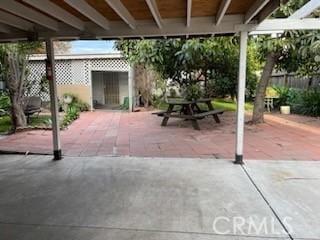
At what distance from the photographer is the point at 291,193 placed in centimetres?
377

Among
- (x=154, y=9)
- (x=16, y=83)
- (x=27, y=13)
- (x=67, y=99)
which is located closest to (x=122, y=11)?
(x=154, y=9)

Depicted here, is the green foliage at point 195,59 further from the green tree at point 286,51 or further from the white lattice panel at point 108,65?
the white lattice panel at point 108,65

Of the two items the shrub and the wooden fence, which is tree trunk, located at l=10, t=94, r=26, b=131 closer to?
the shrub

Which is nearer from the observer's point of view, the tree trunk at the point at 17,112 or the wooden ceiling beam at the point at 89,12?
the wooden ceiling beam at the point at 89,12

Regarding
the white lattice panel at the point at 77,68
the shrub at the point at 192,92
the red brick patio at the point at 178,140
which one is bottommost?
the red brick patio at the point at 178,140

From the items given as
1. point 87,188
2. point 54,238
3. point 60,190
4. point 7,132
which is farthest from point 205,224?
point 7,132

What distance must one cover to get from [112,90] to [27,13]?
11231mm

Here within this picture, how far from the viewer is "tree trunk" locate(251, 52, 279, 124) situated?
27.7ft

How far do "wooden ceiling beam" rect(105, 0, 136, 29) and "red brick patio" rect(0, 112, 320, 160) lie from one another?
7.71 ft

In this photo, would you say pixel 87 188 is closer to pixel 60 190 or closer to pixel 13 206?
pixel 60 190

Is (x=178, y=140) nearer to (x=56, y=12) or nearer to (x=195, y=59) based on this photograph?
(x=195, y=59)

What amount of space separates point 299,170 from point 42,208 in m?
3.61


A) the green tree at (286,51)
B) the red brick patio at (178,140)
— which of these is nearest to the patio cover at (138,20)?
the red brick patio at (178,140)

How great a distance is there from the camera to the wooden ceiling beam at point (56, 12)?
3.66m
